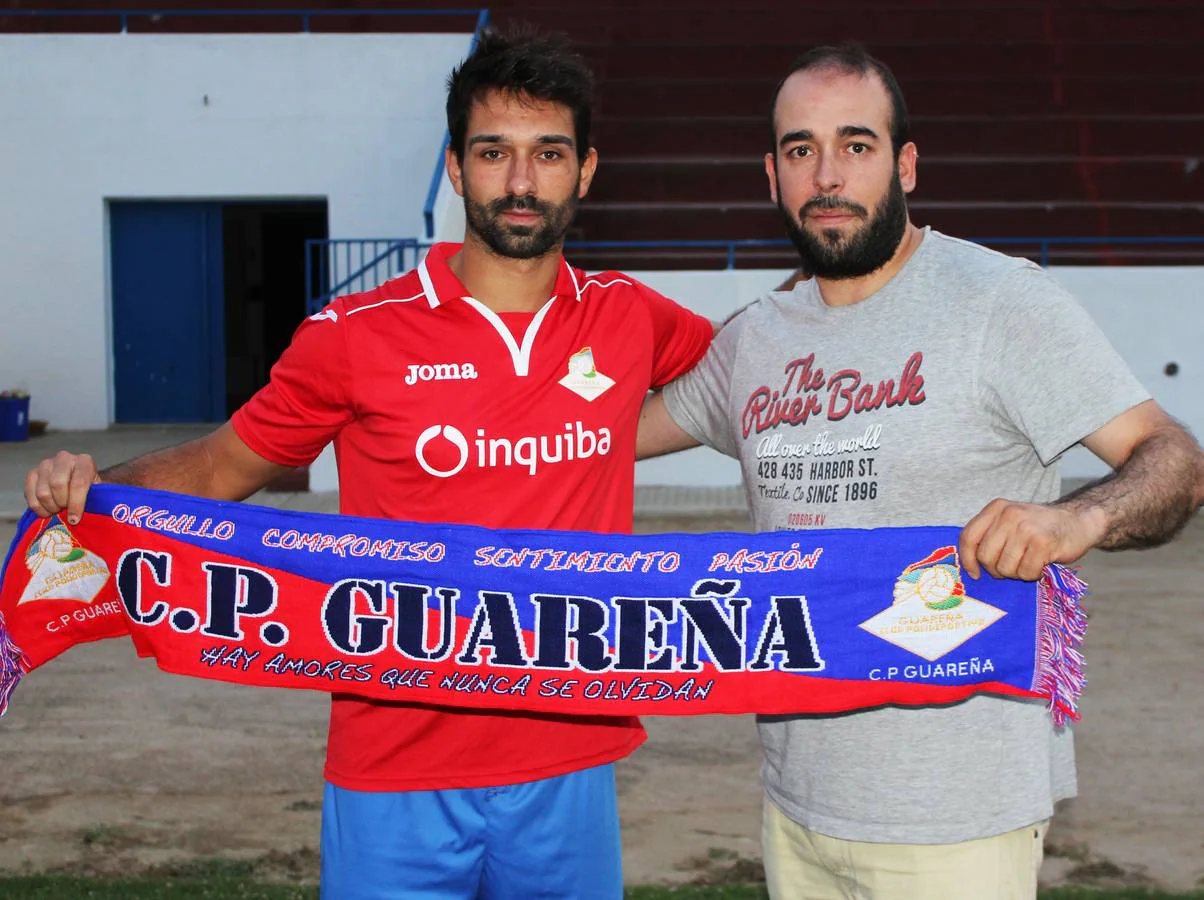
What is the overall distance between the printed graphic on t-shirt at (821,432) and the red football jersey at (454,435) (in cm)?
39

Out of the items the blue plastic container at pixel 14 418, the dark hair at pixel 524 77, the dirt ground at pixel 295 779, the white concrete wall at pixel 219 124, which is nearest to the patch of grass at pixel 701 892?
the dirt ground at pixel 295 779

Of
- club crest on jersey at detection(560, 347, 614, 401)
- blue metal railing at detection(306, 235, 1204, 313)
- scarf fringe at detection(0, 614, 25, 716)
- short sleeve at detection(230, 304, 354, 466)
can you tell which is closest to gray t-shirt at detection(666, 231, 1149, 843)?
club crest on jersey at detection(560, 347, 614, 401)

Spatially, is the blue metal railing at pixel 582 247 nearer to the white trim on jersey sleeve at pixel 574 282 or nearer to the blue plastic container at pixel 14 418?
the blue plastic container at pixel 14 418

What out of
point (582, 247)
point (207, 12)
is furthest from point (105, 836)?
point (207, 12)

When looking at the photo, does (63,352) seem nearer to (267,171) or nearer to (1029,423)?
(267,171)

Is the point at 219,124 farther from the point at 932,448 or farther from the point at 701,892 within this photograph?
the point at 932,448

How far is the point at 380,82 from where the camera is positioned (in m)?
17.4

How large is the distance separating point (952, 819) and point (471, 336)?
1458mm

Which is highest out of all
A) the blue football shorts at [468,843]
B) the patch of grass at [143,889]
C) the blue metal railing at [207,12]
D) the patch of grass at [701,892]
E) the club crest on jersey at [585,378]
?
the blue metal railing at [207,12]

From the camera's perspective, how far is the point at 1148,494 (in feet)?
8.91

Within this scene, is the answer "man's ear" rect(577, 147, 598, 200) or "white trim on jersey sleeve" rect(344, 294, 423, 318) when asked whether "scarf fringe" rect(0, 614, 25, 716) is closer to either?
"white trim on jersey sleeve" rect(344, 294, 423, 318)

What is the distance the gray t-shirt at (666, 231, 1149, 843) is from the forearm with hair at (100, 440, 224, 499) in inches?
52.3

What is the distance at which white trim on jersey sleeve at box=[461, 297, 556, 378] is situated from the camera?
3.33 meters

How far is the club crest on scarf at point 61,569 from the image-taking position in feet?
11.9
